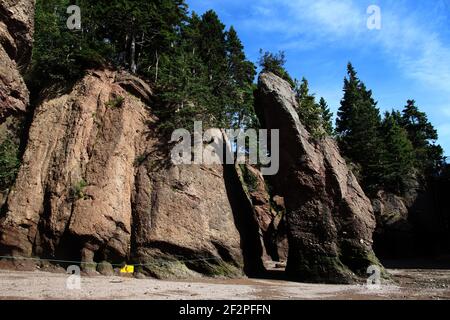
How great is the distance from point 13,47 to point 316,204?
52.2 ft

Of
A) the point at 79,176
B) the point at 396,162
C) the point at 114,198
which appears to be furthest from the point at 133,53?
the point at 396,162

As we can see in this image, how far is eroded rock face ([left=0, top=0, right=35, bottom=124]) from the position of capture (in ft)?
40.8

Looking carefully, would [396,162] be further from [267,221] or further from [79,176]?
[79,176]

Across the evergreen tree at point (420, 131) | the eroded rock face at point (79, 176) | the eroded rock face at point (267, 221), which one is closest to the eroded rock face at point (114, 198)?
the eroded rock face at point (79, 176)

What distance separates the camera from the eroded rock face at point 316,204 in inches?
748

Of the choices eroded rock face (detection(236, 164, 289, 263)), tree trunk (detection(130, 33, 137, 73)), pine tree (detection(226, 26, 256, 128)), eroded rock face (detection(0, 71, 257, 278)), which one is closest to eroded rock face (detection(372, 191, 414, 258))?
eroded rock face (detection(236, 164, 289, 263))

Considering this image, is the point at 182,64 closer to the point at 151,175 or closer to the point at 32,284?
the point at 151,175

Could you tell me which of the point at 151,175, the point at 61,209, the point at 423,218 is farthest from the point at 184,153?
the point at 423,218

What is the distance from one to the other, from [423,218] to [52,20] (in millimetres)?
40765

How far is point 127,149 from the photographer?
832 inches

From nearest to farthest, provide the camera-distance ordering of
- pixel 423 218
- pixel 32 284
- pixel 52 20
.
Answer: pixel 32 284, pixel 52 20, pixel 423 218

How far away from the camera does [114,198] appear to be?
18969mm

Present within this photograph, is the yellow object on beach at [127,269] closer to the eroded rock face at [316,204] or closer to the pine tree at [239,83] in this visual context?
the eroded rock face at [316,204]

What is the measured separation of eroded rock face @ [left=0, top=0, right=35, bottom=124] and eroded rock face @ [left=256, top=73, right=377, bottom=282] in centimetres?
1340
